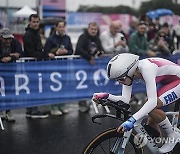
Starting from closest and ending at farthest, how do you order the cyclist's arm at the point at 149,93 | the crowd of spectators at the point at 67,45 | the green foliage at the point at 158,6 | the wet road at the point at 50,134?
the cyclist's arm at the point at 149,93
the wet road at the point at 50,134
the crowd of spectators at the point at 67,45
the green foliage at the point at 158,6

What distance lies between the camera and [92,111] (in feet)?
28.2

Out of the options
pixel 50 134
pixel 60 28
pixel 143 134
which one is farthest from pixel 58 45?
pixel 143 134

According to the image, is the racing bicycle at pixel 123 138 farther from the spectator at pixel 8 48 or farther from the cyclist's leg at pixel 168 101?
the spectator at pixel 8 48

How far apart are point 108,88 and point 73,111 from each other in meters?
0.93

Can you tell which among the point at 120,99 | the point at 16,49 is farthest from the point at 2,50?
the point at 120,99

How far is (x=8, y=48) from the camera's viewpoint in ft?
24.4

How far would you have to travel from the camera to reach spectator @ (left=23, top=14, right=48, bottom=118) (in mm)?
7813

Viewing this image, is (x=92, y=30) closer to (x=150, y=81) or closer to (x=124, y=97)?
(x=124, y=97)

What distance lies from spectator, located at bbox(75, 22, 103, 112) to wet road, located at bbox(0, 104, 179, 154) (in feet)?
3.74

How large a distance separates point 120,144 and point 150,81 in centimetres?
74

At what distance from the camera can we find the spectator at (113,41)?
9.01m

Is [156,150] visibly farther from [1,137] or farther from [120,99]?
[1,137]

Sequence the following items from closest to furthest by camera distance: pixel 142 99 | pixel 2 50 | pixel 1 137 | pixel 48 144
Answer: pixel 48 144 → pixel 1 137 → pixel 2 50 → pixel 142 99

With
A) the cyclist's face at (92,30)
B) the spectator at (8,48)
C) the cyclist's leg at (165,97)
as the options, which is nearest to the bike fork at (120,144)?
the cyclist's leg at (165,97)
